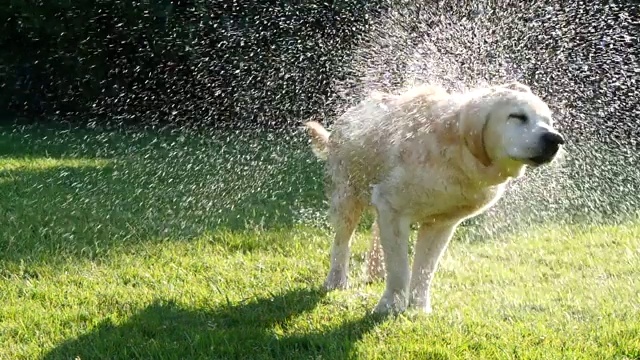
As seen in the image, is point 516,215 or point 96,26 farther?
point 96,26

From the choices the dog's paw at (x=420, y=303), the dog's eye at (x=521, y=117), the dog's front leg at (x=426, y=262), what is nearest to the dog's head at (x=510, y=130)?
the dog's eye at (x=521, y=117)

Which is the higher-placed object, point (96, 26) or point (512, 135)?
point (512, 135)

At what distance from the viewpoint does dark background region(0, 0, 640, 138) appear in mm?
11602

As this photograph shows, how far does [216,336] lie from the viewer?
399cm

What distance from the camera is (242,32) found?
16.2 m

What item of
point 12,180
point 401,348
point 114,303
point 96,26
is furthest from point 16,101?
point 401,348

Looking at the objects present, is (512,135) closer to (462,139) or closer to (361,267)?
(462,139)

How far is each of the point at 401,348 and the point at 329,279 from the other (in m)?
1.40

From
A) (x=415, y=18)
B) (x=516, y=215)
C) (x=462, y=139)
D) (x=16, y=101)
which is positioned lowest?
(x=16, y=101)

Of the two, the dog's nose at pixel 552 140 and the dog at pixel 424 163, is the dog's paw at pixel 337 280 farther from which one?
the dog's nose at pixel 552 140

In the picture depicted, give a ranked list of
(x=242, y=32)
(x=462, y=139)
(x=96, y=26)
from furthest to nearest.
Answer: (x=96, y=26)
(x=242, y=32)
(x=462, y=139)

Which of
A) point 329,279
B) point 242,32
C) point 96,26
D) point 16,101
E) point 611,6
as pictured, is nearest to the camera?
point 329,279

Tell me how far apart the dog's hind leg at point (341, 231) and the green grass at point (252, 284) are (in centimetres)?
16

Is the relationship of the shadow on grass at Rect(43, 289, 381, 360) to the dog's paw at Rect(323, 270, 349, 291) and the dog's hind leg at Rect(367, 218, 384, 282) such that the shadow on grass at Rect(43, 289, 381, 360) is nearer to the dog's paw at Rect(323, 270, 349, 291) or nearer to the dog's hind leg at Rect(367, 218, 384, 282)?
the dog's paw at Rect(323, 270, 349, 291)
